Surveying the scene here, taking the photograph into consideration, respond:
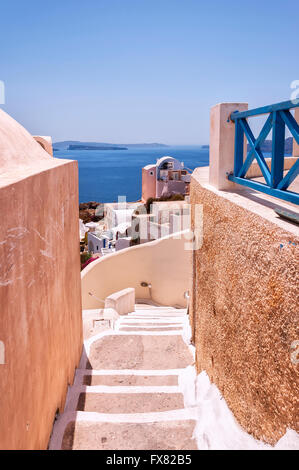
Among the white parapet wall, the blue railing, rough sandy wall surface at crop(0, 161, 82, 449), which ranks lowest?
the white parapet wall

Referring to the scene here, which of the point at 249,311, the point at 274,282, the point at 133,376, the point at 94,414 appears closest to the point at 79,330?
the point at 133,376

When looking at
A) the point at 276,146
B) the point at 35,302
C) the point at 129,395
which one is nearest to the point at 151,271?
the point at 129,395

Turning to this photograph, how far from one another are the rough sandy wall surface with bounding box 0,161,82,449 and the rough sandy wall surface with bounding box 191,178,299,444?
164 centimetres

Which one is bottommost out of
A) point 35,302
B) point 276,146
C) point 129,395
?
point 129,395

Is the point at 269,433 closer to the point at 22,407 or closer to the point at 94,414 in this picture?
the point at 22,407

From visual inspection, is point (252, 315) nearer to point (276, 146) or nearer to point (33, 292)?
point (276, 146)

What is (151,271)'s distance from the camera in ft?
41.7

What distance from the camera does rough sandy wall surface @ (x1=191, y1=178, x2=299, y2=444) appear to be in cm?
210

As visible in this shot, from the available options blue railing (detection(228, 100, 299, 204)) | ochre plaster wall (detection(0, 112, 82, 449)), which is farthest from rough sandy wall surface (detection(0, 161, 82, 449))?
blue railing (detection(228, 100, 299, 204))

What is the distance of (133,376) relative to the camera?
5.54 metres

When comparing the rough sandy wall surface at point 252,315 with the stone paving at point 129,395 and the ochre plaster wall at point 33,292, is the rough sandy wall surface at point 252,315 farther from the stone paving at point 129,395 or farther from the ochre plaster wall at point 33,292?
the ochre plaster wall at point 33,292

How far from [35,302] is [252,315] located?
1786mm

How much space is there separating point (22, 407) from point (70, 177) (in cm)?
319

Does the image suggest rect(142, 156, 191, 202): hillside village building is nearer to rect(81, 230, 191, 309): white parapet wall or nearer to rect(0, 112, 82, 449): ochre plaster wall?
rect(81, 230, 191, 309): white parapet wall
